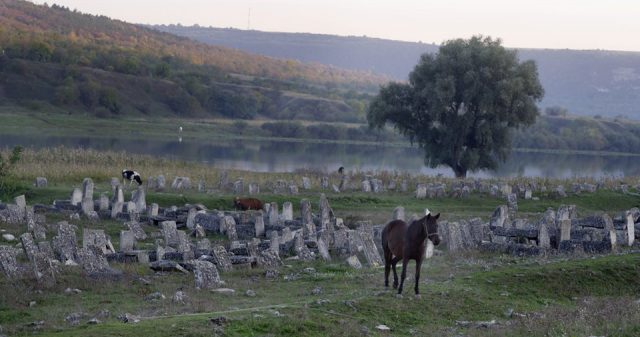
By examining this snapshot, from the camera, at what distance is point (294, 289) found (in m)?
18.0

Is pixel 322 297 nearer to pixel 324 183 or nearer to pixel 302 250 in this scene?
pixel 302 250

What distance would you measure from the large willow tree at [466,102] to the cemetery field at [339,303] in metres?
34.0

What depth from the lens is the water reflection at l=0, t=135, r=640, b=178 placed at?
63219 millimetres

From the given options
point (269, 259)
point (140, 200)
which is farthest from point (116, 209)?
point (269, 259)

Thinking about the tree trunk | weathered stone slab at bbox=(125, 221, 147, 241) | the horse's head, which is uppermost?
the horse's head

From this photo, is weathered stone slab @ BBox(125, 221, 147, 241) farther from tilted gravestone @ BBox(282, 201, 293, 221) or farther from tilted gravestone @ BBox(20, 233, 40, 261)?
tilted gravestone @ BBox(20, 233, 40, 261)

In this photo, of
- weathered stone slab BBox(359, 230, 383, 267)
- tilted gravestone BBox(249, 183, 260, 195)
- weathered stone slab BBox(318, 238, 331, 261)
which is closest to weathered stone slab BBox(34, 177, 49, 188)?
tilted gravestone BBox(249, 183, 260, 195)

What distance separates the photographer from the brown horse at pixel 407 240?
1716 centimetres

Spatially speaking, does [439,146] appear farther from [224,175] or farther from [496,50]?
[224,175]

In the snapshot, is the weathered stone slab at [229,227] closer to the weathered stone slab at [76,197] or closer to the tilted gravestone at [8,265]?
the weathered stone slab at [76,197]

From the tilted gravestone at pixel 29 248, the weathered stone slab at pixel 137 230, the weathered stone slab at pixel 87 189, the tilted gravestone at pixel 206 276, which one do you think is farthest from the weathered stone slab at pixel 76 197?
the tilted gravestone at pixel 206 276

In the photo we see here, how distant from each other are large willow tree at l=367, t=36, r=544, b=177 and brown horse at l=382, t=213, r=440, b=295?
36822 millimetres

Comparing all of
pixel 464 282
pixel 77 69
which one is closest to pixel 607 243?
pixel 464 282

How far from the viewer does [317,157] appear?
75875mm
